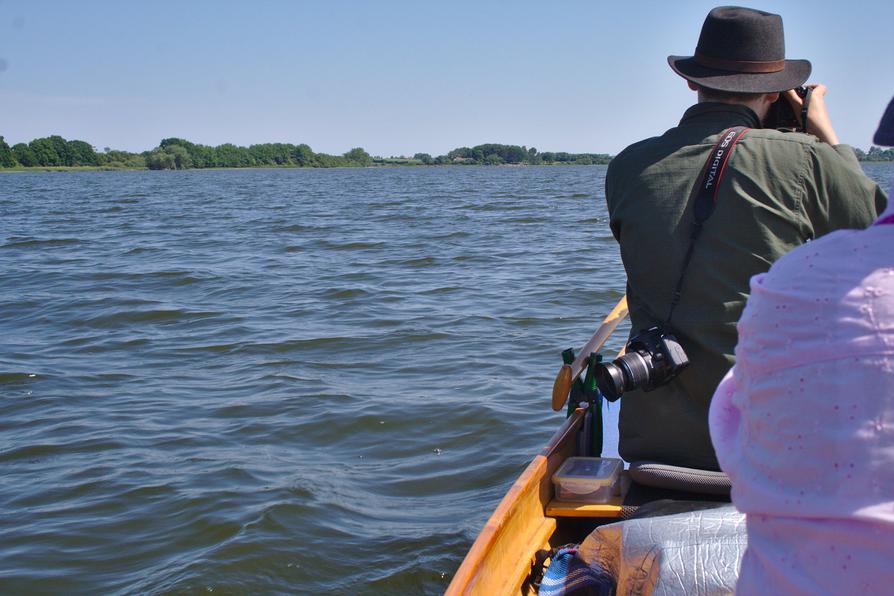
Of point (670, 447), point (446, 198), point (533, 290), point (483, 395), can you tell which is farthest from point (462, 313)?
point (446, 198)

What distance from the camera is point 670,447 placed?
2.71 m

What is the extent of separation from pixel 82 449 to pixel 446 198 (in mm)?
28386

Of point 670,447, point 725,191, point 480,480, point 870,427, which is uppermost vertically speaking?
point 725,191

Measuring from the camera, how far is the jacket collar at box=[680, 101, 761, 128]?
2.76 metres

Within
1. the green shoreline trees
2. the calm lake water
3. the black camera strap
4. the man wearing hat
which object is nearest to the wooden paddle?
the man wearing hat

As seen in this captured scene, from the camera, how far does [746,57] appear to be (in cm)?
271

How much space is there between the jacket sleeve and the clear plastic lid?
120cm

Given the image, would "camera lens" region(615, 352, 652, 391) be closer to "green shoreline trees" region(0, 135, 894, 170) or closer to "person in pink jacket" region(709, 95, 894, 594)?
"person in pink jacket" region(709, 95, 894, 594)

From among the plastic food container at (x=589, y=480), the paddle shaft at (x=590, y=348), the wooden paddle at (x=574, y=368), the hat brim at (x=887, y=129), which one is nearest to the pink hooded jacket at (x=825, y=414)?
the hat brim at (x=887, y=129)

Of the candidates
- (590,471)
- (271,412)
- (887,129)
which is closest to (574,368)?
(590,471)

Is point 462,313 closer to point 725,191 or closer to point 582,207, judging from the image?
point 725,191

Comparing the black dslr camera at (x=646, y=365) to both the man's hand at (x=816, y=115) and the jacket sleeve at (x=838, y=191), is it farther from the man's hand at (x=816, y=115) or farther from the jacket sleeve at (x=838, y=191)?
the man's hand at (x=816, y=115)

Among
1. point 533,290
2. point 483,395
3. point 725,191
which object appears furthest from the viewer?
point 533,290

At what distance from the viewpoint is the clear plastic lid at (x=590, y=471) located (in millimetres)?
3299
